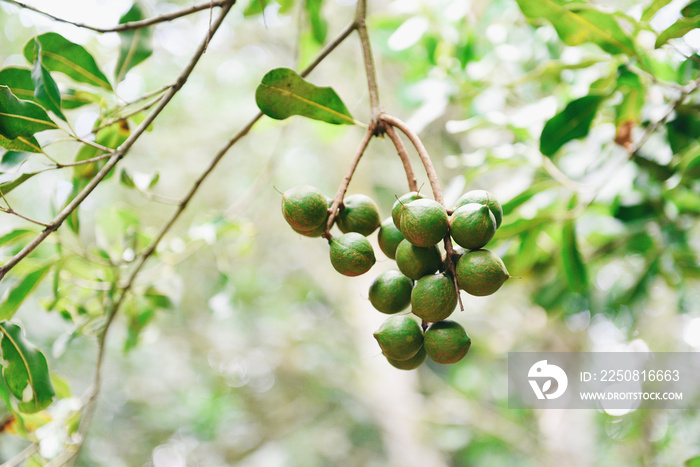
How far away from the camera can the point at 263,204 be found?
4.68 metres

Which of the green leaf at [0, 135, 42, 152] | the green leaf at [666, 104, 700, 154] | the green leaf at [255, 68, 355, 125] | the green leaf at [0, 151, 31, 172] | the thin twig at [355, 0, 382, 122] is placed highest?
the green leaf at [666, 104, 700, 154]

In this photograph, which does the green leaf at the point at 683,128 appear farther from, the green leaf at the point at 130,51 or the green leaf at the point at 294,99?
the green leaf at the point at 130,51

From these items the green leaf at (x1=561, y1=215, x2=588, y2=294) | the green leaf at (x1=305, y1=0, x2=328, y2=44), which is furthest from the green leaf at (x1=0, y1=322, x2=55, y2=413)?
the green leaf at (x1=561, y1=215, x2=588, y2=294)

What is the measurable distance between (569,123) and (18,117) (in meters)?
1.22

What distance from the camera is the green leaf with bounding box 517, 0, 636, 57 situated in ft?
3.83

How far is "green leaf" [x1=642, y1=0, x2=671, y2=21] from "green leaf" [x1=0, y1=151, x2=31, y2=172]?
1.37 m

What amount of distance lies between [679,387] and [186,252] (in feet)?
9.81

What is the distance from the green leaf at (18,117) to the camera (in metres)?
0.86

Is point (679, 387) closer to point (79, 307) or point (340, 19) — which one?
point (79, 307)

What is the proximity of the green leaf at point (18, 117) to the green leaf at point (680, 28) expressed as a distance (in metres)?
1.27

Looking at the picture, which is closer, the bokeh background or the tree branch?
the tree branch

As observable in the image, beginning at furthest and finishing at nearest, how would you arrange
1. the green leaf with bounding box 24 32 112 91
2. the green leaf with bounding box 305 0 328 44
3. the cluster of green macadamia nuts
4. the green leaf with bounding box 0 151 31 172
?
the green leaf with bounding box 305 0 328 44
the green leaf with bounding box 24 32 112 91
the green leaf with bounding box 0 151 31 172
the cluster of green macadamia nuts

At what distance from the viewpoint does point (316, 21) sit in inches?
61.8

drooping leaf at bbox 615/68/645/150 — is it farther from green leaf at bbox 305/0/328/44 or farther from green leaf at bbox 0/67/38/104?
green leaf at bbox 0/67/38/104
